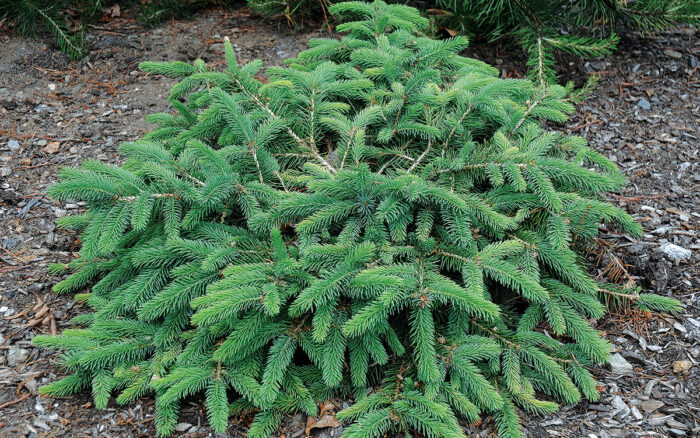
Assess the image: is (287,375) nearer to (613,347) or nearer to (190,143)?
(190,143)

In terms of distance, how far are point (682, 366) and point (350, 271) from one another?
157 cm

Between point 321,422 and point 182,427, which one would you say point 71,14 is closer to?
point 182,427

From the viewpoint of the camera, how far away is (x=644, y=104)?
4250 millimetres

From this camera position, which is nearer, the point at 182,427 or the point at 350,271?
the point at 350,271

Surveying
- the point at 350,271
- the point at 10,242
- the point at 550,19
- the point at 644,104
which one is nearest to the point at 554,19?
the point at 550,19

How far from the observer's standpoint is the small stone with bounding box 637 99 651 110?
4.23m

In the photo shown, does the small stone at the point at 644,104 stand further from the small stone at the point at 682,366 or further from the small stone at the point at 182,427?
the small stone at the point at 182,427

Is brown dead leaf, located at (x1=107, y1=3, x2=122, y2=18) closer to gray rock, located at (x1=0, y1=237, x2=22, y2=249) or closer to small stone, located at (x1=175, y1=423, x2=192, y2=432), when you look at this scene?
gray rock, located at (x1=0, y1=237, x2=22, y2=249)

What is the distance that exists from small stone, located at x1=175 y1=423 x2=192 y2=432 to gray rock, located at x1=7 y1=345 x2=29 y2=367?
2.75ft

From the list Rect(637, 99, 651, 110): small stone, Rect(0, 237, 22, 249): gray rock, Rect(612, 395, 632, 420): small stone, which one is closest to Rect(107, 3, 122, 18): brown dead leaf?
Rect(0, 237, 22, 249): gray rock

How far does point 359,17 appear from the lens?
468 cm

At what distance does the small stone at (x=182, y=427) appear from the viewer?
7.36ft

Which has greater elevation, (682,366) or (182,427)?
(682,366)

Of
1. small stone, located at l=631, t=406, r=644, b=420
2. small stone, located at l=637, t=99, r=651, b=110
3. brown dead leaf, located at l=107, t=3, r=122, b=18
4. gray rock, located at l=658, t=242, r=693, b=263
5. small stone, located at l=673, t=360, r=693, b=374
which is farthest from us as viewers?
brown dead leaf, located at l=107, t=3, r=122, b=18
